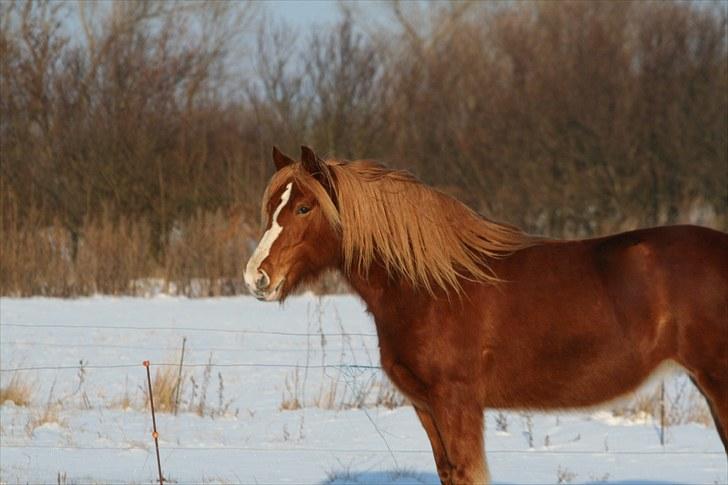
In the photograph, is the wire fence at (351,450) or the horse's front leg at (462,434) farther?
the wire fence at (351,450)

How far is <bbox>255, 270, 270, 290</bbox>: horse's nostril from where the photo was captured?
5105 millimetres

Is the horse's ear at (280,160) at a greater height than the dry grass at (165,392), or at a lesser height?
greater

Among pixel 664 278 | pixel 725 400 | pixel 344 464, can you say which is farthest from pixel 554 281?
pixel 344 464

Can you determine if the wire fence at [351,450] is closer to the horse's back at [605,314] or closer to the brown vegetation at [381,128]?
the horse's back at [605,314]

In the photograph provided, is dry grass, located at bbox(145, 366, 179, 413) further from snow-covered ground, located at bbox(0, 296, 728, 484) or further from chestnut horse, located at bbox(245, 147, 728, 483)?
chestnut horse, located at bbox(245, 147, 728, 483)

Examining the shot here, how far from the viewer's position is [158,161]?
20.5 meters

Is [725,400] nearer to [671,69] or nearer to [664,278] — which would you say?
[664,278]

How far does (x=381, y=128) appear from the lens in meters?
22.9

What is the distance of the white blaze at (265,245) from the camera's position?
509cm

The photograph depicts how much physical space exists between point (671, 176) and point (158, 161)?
34.9ft

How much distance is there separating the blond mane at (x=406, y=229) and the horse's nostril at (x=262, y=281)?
0.42 meters

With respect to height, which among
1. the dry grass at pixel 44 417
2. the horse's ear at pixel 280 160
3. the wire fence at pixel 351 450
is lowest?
the wire fence at pixel 351 450

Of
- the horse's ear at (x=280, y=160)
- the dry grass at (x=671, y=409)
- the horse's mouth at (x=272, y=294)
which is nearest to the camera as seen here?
the horse's mouth at (x=272, y=294)

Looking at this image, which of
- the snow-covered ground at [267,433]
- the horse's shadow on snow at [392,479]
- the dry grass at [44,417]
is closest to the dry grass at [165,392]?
the snow-covered ground at [267,433]
